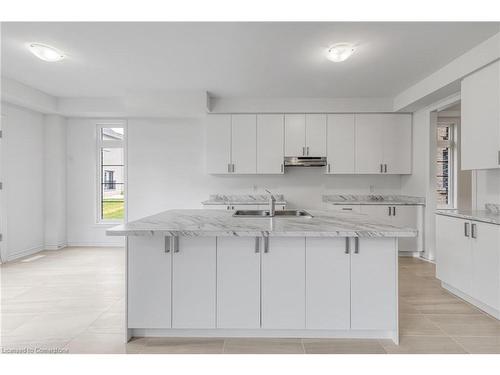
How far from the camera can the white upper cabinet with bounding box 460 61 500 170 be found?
2936 mm

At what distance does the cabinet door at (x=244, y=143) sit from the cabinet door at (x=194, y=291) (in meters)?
2.97

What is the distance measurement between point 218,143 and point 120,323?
3.21m

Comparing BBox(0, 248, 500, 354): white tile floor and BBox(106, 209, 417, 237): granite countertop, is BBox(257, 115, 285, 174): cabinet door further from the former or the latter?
BBox(106, 209, 417, 237): granite countertop

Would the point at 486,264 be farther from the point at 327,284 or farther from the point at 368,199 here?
the point at 368,199

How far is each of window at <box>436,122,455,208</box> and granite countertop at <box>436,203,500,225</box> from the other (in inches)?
88.5

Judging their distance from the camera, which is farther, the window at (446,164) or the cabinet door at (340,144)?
the window at (446,164)

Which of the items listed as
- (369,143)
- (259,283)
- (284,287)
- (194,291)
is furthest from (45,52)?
(369,143)

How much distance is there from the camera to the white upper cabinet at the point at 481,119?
2.94 meters

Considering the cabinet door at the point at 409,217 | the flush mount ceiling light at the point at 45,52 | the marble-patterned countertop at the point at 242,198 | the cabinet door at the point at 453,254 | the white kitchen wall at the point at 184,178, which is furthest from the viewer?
the white kitchen wall at the point at 184,178

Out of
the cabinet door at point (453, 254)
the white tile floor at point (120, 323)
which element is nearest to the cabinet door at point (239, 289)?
the white tile floor at point (120, 323)

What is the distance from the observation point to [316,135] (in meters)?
5.20

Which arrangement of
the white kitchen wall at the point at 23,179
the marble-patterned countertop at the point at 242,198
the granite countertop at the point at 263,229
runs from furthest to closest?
the marble-patterned countertop at the point at 242,198 → the white kitchen wall at the point at 23,179 → the granite countertop at the point at 263,229

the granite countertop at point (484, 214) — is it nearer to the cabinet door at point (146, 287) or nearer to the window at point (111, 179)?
the cabinet door at point (146, 287)

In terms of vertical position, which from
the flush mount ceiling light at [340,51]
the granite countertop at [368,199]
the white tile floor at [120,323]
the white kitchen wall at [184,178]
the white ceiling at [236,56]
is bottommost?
the white tile floor at [120,323]
